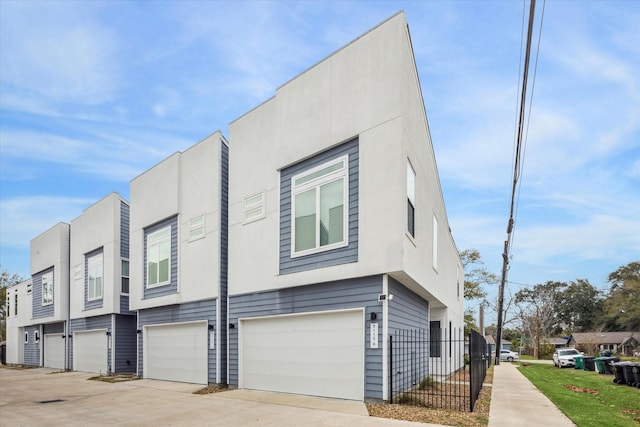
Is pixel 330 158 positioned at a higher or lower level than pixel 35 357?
higher

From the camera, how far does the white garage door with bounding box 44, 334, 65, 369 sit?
2697 centimetres

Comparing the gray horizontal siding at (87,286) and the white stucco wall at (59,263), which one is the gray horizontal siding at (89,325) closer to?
the gray horizontal siding at (87,286)

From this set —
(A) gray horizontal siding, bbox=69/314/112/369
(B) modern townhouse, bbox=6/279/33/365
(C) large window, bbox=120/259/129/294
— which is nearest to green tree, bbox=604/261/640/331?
(C) large window, bbox=120/259/129/294

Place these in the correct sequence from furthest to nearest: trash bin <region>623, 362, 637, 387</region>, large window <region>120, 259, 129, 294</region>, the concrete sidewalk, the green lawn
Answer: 1. large window <region>120, 259, 129, 294</region>
2. trash bin <region>623, 362, 637, 387</region>
3. the green lawn
4. the concrete sidewalk

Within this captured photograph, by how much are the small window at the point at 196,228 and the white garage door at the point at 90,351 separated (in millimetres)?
9535

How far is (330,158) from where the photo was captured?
11.6 meters

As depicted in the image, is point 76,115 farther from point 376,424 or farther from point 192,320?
point 376,424

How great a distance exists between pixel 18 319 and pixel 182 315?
23.9 m

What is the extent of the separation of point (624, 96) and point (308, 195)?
35.5ft

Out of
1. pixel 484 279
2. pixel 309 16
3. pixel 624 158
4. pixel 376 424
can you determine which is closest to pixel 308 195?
pixel 309 16

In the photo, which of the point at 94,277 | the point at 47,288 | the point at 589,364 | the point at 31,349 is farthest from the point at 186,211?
the point at 589,364

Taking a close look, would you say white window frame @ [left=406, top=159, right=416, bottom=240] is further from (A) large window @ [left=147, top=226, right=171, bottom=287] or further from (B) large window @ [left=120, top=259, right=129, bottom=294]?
(B) large window @ [left=120, top=259, right=129, bottom=294]

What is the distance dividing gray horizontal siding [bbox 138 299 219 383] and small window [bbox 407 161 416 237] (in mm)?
6783

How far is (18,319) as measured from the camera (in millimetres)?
33469
